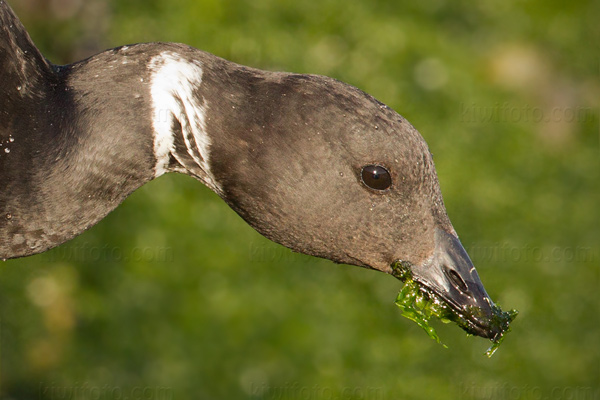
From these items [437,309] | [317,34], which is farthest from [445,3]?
[437,309]

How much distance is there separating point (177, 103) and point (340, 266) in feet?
14.6

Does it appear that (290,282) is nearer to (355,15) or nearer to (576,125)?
(355,15)

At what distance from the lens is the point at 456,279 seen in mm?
4137

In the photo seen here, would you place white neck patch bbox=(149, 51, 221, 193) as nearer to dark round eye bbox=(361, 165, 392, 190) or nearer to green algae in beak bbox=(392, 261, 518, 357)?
dark round eye bbox=(361, 165, 392, 190)

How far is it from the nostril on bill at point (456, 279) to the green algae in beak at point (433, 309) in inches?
3.8

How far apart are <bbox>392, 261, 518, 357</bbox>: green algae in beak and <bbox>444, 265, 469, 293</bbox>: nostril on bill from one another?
0.10 m

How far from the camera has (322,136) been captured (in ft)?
12.6

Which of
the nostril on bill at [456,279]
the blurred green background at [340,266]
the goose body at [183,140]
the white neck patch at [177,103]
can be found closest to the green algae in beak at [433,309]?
the nostril on bill at [456,279]

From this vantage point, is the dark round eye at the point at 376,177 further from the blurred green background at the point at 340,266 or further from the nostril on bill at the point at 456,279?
the blurred green background at the point at 340,266

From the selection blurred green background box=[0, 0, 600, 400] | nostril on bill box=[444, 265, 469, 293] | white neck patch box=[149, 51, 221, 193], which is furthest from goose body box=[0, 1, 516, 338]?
blurred green background box=[0, 0, 600, 400]

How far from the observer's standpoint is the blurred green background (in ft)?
23.2

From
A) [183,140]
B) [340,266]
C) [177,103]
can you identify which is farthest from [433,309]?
[340,266]

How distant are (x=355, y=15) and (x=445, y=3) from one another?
53.1 inches

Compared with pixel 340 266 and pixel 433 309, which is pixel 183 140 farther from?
pixel 340 266
